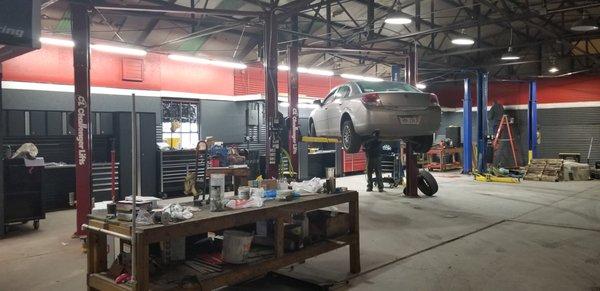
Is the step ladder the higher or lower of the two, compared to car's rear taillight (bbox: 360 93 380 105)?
lower

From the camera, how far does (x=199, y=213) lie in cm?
313

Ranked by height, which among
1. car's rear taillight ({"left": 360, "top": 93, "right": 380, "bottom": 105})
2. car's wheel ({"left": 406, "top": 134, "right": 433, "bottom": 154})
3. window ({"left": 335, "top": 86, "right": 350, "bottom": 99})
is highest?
window ({"left": 335, "top": 86, "right": 350, "bottom": 99})

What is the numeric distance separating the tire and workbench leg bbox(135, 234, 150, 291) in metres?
8.22

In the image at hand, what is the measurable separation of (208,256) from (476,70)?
1422 centimetres

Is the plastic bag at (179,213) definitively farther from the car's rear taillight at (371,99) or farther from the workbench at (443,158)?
the workbench at (443,158)

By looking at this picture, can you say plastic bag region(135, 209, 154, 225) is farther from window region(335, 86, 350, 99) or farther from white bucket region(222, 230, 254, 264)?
window region(335, 86, 350, 99)

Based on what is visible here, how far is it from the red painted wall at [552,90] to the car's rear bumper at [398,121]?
13.4 meters

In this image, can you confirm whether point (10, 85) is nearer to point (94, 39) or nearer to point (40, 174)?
point (94, 39)

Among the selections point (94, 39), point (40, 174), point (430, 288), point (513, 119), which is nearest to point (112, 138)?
point (40, 174)

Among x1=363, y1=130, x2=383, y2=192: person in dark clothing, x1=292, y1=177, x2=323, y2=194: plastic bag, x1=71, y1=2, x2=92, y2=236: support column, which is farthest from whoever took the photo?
x1=363, y1=130, x2=383, y2=192: person in dark clothing

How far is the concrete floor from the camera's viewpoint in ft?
13.6

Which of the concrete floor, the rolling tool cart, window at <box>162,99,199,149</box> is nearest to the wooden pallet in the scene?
the concrete floor

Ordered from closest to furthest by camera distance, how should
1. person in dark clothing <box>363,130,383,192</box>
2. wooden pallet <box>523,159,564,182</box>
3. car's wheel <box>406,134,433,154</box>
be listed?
car's wheel <box>406,134,433,154</box>, person in dark clothing <box>363,130,383,192</box>, wooden pallet <box>523,159,564,182</box>

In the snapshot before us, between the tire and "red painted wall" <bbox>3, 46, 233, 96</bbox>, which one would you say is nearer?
"red painted wall" <bbox>3, 46, 233, 96</bbox>
